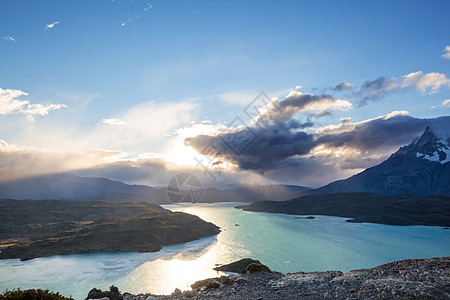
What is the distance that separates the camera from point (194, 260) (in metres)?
86.9

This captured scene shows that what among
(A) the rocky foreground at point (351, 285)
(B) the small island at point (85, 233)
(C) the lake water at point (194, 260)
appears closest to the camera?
(A) the rocky foreground at point (351, 285)

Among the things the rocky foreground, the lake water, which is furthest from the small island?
the rocky foreground

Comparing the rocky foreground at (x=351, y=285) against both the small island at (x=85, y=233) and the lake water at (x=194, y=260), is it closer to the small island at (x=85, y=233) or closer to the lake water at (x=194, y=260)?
the lake water at (x=194, y=260)

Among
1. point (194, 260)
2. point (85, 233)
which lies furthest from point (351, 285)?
point (85, 233)

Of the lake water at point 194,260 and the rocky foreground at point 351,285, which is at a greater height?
the rocky foreground at point 351,285

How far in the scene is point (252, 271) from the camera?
28312 mm

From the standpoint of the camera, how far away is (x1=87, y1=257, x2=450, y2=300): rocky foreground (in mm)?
16423

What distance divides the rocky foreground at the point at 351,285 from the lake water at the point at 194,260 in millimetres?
33719

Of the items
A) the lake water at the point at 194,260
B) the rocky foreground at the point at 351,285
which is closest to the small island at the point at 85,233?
the lake water at the point at 194,260

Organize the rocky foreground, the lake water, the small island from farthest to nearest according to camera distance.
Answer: the small island, the lake water, the rocky foreground

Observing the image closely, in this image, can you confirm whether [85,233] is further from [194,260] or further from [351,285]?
[351,285]

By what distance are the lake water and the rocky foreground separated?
33.7 m

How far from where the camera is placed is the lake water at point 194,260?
64.6 metres

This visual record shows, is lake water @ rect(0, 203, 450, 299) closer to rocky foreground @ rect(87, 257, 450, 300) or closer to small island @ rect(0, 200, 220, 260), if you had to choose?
small island @ rect(0, 200, 220, 260)
